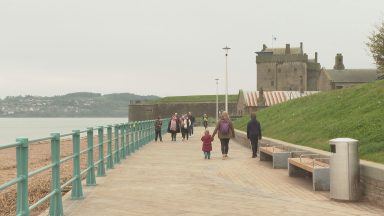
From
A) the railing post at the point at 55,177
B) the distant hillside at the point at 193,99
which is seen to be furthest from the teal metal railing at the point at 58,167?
the distant hillside at the point at 193,99

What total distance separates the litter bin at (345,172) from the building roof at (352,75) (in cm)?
8860

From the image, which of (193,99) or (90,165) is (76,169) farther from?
(193,99)

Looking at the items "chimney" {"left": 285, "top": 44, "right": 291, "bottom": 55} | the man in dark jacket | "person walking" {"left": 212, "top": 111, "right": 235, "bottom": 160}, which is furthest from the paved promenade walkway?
"chimney" {"left": 285, "top": 44, "right": 291, "bottom": 55}

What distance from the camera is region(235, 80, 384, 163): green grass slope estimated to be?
51.3ft

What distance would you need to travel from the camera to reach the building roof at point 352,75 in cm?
9806

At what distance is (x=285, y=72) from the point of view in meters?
124

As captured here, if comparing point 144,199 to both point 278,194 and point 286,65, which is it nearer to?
point 278,194

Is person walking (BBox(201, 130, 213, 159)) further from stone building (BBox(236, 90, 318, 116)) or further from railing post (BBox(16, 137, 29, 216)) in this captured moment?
stone building (BBox(236, 90, 318, 116))

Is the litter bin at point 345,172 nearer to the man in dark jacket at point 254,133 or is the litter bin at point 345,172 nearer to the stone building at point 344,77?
the man in dark jacket at point 254,133

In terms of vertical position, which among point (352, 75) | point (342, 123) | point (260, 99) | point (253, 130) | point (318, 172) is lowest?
point (318, 172)

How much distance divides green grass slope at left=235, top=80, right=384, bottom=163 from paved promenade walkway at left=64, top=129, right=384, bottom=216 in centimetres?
220

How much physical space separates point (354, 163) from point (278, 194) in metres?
1.59

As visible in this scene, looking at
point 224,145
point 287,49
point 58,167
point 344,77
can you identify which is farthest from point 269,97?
point 58,167

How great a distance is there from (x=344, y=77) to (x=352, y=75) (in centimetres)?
146
